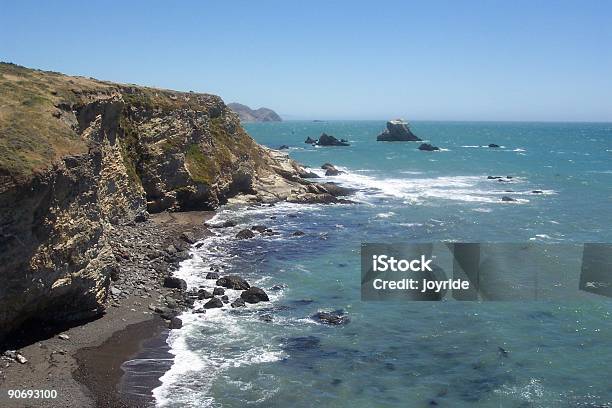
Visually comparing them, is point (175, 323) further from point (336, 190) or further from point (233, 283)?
point (336, 190)

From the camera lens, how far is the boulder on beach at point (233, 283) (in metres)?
36.4

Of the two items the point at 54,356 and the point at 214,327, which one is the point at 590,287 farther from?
the point at 54,356

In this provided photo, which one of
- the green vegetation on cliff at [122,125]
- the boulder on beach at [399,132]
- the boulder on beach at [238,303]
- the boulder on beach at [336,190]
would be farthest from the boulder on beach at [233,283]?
the boulder on beach at [399,132]

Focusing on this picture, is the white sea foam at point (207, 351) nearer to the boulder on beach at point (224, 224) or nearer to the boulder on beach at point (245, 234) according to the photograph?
the boulder on beach at point (245, 234)

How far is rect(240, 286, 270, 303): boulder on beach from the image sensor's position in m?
34.4

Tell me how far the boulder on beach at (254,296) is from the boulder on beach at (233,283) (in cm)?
155

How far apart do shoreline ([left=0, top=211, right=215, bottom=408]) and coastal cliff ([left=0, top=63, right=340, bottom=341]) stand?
1.19 m

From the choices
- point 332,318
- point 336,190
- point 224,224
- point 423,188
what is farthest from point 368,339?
point 423,188

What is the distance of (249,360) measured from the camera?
26625 millimetres

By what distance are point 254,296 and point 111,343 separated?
9826mm

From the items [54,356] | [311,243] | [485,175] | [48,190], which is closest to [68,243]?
[48,190]

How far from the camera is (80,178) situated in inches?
1133

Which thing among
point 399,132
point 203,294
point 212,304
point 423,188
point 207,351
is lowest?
point 207,351

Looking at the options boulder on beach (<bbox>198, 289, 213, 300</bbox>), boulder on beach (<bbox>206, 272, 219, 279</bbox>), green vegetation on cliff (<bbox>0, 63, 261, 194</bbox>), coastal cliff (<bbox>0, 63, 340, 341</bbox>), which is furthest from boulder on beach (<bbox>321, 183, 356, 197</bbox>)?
boulder on beach (<bbox>198, 289, 213, 300</bbox>)
